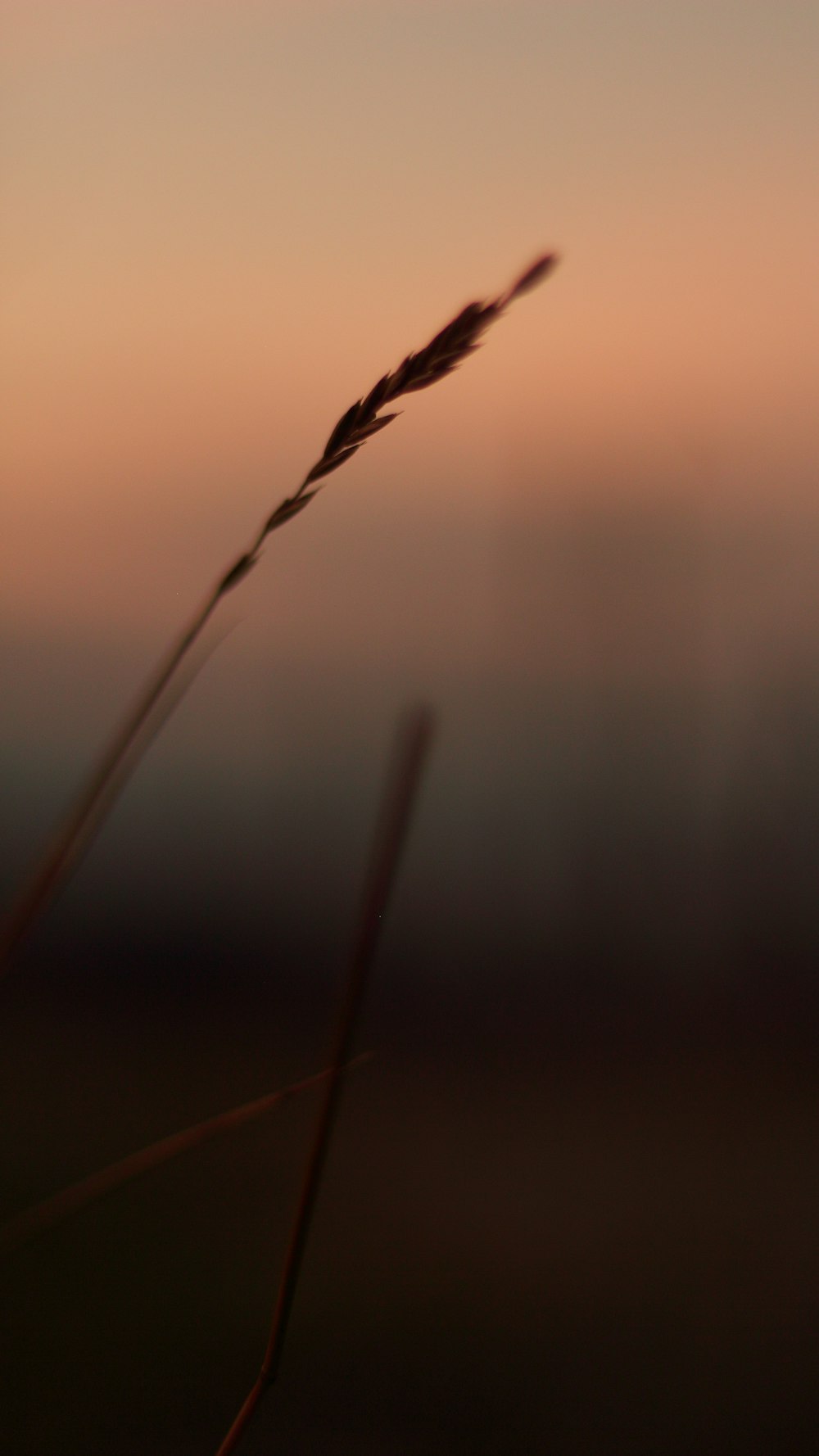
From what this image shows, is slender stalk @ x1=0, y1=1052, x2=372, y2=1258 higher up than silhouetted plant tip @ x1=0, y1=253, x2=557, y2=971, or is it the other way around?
silhouetted plant tip @ x1=0, y1=253, x2=557, y2=971

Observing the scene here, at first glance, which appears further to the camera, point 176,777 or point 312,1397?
point 312,1397

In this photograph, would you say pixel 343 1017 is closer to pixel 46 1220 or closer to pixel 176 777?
pixel 46 1220

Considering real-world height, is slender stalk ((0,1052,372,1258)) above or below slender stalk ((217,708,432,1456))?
below

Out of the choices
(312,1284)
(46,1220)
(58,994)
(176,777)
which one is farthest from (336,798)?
→ (46,1220)

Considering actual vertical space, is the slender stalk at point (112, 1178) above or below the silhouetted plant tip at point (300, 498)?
below
